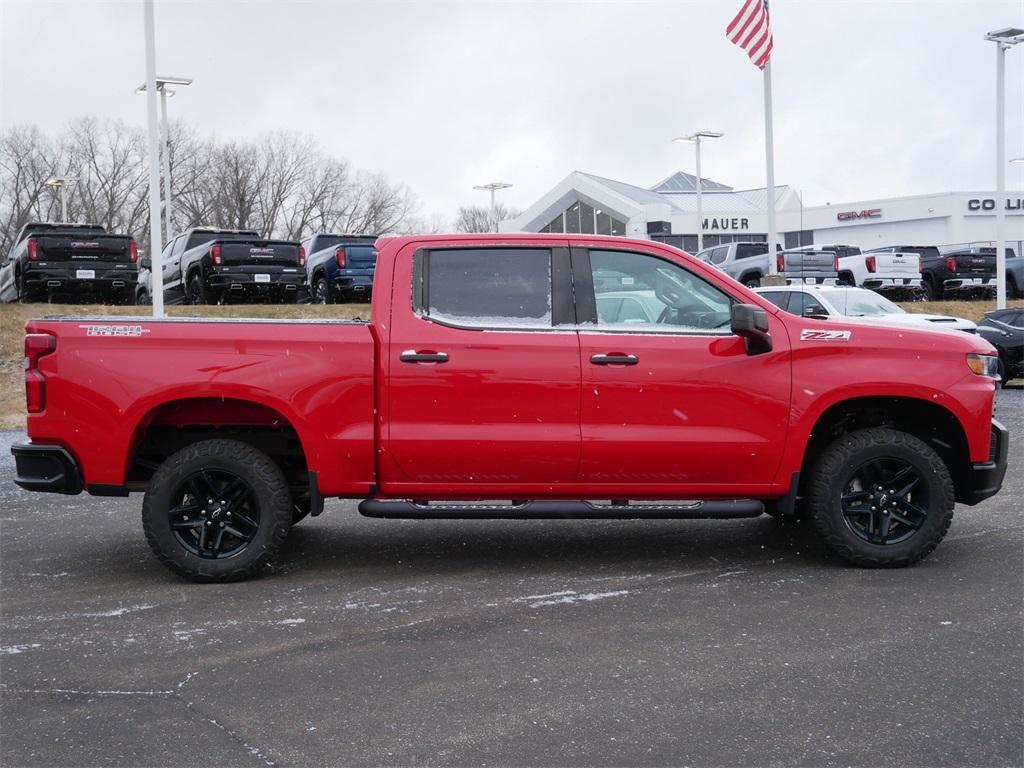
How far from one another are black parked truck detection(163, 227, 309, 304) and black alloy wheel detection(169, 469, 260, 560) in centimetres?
1560

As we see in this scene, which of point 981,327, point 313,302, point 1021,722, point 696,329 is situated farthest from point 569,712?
point 313,302

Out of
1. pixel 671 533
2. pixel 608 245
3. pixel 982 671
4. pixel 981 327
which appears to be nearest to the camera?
pixel 982 671

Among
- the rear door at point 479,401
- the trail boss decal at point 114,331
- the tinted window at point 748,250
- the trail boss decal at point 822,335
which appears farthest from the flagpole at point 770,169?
the trail boss decal at point 114,331

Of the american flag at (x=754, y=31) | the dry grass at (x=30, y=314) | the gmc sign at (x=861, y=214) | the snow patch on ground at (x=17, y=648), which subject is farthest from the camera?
the gmc sign at (x=861, y=214)

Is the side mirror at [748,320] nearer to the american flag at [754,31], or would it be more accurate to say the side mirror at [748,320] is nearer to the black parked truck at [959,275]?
the american flag at [754,31]

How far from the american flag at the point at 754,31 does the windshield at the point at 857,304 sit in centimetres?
670

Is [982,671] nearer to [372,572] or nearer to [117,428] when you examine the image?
[372,572]

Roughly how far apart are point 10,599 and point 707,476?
148 inches

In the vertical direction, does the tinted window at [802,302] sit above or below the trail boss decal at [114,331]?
above

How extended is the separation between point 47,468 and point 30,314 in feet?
48.7

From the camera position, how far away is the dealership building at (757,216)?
218ft

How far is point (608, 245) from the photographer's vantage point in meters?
6.26

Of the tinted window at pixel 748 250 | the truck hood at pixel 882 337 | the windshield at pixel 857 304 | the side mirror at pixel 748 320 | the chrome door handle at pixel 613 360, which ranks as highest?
the tinted window at pixel 748 250

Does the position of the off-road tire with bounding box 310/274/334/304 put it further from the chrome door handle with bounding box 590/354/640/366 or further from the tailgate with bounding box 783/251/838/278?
the chrome door handle with bounding box 590/354/640/366
